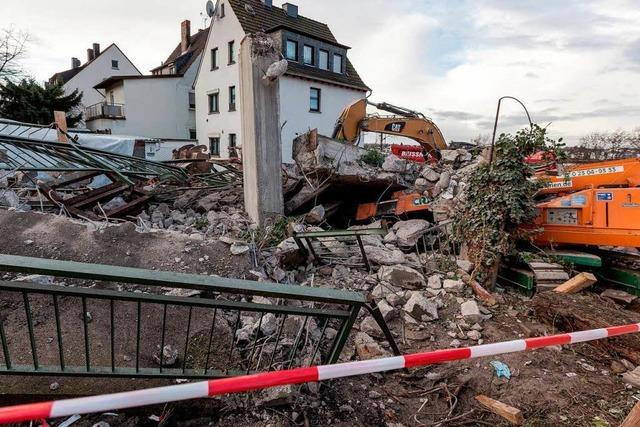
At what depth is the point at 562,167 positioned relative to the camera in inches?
202

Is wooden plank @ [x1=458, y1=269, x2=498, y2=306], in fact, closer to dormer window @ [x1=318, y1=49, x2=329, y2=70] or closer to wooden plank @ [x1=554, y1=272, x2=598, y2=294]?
wooden plank @ [x1=554, y1=272, x2=598, y2=294]

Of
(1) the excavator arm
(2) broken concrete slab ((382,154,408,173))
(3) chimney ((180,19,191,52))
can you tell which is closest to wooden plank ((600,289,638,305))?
(2) broken concrete slab ((382,154,408,173))

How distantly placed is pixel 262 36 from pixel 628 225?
17.2ft

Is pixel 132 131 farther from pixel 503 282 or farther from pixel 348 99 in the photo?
pixel 503 282

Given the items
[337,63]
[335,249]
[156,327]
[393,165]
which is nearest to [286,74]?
[337,63]

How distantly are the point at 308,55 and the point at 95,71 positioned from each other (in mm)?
20159

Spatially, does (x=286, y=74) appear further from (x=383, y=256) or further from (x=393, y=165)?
(x=383, y=256)

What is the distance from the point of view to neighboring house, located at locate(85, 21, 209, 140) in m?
24.4

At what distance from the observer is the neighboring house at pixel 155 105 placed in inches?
960

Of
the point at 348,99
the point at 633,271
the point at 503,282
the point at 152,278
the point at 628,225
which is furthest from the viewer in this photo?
the point at 348,99

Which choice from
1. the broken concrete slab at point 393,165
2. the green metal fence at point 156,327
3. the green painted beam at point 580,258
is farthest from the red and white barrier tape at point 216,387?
the broken concrete slab at point 393,165

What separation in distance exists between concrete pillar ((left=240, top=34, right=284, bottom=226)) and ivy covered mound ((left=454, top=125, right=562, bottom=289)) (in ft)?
9.48

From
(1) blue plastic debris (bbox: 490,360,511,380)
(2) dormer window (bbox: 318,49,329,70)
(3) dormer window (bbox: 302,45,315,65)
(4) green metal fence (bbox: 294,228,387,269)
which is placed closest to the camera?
(1) blue plastic debris (bbox: 490,360,511,380)

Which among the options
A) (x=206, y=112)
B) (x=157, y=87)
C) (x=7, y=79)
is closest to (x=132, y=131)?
(x=157, y=87)
